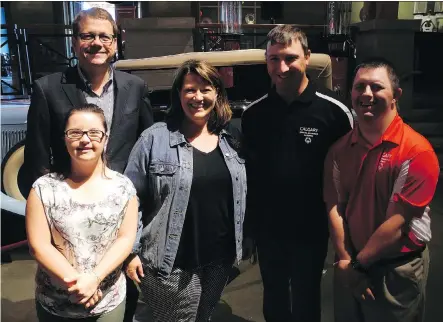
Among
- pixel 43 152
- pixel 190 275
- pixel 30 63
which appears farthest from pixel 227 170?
pixel 30 63

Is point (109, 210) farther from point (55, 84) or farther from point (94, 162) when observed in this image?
point (55, 84)

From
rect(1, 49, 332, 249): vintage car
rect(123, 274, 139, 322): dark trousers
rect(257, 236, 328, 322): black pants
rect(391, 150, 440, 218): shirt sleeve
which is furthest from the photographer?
rect(1, 49, 332, 249): vintage car

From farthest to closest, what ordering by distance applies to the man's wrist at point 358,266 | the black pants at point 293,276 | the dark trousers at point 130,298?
1. the dark trousers at point 130,298
2. the black pants at point 293,276
3. the man's wrist at point 358,266

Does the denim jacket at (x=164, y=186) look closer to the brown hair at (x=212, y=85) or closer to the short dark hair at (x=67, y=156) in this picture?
the brown hair at (x=212, y=85)

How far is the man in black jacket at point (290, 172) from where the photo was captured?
2.23 m

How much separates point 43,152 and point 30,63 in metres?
6.92

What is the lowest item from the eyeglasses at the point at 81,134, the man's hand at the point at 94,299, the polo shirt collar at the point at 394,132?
the man's hand at the point at 94,299

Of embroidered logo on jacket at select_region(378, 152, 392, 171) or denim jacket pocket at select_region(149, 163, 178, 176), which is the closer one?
embroidered logo on jacket at select_region(378, 152, 392, 171)

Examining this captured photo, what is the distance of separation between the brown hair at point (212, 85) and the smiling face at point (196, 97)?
0.9 inches

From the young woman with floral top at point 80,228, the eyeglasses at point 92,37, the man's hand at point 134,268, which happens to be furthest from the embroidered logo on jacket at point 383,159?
the eyeglasses at point 92,37

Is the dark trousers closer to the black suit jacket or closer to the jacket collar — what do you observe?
the black suit jacket

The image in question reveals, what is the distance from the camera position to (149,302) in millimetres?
2139

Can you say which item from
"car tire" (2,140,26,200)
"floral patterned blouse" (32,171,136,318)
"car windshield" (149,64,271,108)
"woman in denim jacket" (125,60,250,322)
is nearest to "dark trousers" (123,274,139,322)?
"woman in denim jacket" (125,60,250,322)

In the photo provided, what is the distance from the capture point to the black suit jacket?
6.94 ft
